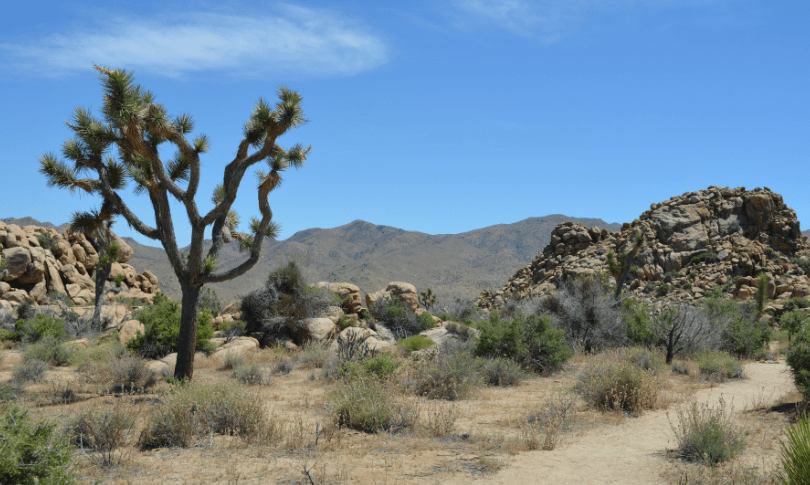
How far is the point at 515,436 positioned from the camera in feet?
25.6

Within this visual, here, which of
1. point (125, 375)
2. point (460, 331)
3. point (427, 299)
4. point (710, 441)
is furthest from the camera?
point (427, 299)

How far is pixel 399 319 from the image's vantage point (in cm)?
2125

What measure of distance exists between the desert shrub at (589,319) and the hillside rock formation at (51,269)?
69.6ft

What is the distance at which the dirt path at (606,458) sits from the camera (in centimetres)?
612

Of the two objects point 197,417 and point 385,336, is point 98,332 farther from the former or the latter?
point 197,417

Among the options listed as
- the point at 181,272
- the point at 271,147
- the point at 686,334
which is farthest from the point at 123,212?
the point at 686,334

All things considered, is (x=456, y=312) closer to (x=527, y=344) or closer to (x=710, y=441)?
(x=527, y=344)

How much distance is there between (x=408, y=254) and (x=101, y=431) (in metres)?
97.2

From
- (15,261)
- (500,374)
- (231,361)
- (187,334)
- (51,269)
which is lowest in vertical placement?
(500,374)

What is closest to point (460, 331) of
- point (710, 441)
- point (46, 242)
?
point (710, 441)

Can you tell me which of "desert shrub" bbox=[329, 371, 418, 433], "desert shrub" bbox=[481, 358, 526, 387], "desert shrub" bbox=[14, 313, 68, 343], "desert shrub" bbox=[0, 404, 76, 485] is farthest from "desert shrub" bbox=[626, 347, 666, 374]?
"desert shrub" bbox=[14, 313, 68, 343]

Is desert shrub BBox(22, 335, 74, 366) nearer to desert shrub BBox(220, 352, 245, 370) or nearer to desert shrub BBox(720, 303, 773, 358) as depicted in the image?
desert shrub BBox(220, 352, 245, 370)

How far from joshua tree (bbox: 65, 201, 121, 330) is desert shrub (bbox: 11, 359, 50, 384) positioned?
11.5 ft

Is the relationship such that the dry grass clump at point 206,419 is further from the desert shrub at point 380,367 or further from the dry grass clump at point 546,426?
the dry grass clump at point 546,426
